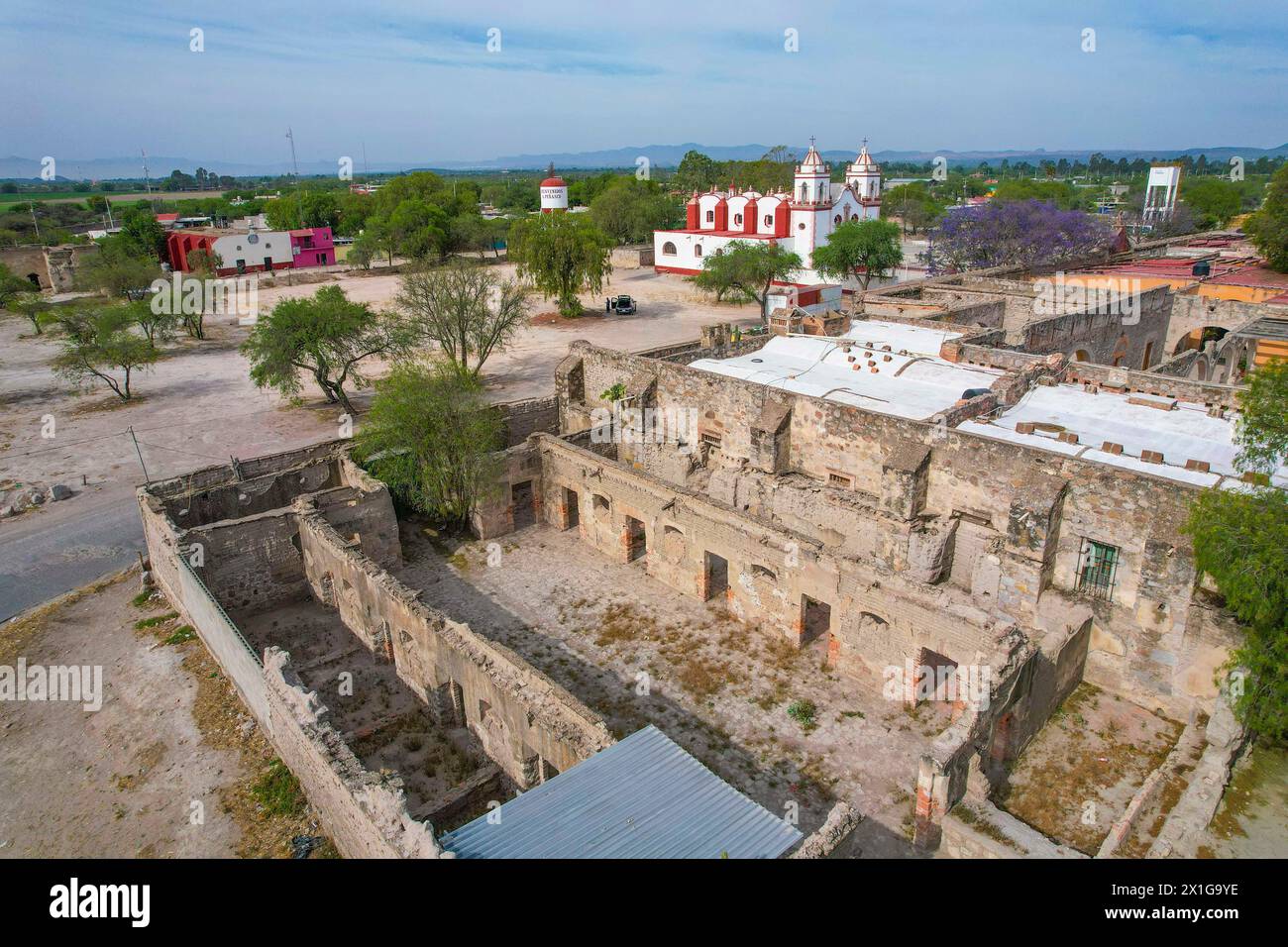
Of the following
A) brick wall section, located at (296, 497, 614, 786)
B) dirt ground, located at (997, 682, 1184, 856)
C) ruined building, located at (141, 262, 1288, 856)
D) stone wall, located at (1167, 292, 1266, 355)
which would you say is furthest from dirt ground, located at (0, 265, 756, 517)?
dirt ground, located at (997, 682, 1184, 856)

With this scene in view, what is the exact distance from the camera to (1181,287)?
33125 mm

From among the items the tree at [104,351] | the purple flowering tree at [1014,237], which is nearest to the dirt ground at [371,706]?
the tree at [104,351]

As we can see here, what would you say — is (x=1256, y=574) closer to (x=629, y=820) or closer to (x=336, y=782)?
(x=629, y=820)

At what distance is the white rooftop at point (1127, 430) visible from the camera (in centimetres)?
1632

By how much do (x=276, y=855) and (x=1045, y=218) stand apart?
4764 centimetres

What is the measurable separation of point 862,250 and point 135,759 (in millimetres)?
46191

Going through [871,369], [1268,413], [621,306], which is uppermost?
[1268,413]

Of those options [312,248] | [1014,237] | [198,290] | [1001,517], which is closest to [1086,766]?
[1001,517]

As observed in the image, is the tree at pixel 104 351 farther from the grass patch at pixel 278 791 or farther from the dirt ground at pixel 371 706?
the grass patch at pixel 278 791

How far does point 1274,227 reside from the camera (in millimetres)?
39781

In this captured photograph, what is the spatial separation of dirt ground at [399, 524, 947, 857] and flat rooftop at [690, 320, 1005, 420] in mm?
7267

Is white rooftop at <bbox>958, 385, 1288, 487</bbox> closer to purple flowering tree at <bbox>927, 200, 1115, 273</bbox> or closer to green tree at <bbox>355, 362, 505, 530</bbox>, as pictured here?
green tree at <bbox>355, 362, 505, 530</bbox>

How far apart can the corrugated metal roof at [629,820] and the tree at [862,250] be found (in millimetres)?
43740

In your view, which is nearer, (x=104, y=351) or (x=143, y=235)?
(x=104, y=351)
